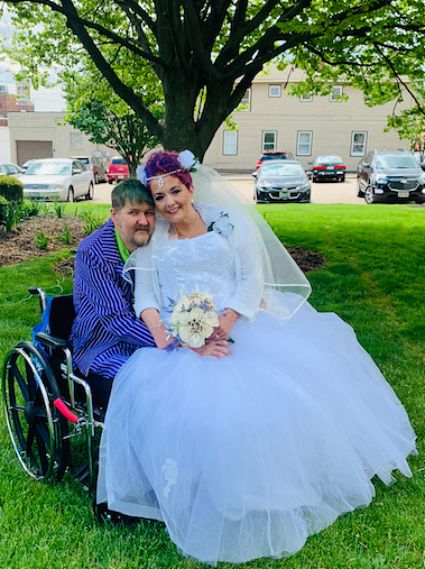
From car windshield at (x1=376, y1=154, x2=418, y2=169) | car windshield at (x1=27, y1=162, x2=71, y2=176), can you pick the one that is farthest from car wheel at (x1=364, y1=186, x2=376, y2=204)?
car windshield at (x1=27, y1=162, x2=71, y2=176)

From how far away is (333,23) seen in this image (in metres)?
→ 5.53

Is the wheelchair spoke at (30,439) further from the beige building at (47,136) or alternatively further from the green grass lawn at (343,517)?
the beige building at (47,136)

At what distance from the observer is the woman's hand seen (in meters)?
2.69

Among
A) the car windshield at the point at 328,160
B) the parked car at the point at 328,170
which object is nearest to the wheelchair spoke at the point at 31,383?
the parked car at the point at 328,170

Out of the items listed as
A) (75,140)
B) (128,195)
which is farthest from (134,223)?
(75,140)

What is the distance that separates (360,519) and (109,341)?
4.90 feet

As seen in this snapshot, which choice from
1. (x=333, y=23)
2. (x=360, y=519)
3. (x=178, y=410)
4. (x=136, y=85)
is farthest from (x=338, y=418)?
(x=136, y=85)

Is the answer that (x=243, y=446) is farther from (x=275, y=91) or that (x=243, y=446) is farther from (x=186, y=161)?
(x=275, y=91)

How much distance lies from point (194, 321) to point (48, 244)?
240 inches

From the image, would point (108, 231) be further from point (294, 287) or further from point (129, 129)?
point (129, 129)

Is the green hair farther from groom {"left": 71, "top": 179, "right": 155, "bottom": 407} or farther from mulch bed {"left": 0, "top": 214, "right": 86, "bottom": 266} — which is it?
mulch bed {"left": 0, "top": 214, "right": 86, "bottom": 266}

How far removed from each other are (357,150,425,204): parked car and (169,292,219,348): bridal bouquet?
14.4 meters

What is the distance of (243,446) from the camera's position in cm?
224

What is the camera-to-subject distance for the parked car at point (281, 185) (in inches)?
613
